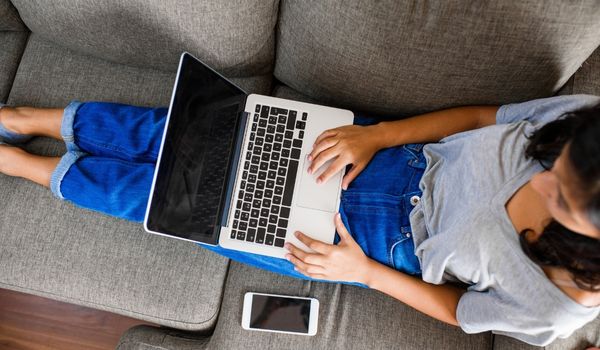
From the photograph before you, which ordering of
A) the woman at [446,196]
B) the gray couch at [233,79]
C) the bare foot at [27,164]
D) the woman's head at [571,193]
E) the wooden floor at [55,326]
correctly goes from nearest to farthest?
1. the woman's head at [571,193]
2. the woman at [446,196]
3. the gray couch at [233,79]
4. the bare foot at [27,164]
5. the wooden floor at [55,326]

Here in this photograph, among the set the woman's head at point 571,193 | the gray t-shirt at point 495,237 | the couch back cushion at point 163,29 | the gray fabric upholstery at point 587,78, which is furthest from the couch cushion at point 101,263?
the gray fabric upholstery at point 587,78

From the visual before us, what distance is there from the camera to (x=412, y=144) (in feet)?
3.61

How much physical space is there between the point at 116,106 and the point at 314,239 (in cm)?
63

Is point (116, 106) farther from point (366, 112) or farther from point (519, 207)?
point (519, 207)

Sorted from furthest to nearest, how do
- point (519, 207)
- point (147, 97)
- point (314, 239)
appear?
point (147, 97) → point (314, 239) → point (519, 207)

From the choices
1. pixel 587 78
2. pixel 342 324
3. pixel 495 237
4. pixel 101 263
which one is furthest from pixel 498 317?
pixel 101 263

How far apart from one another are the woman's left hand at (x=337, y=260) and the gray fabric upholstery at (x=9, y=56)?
1.02 m

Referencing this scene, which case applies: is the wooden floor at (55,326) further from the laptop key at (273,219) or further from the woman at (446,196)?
the laptop key at (273,219)

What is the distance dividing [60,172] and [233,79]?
516 millimetres

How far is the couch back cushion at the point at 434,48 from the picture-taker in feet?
2.87

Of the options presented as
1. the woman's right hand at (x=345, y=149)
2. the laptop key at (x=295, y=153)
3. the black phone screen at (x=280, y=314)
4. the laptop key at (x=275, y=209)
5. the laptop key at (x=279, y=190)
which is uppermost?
the woman's right hand at (x=345, y=149)

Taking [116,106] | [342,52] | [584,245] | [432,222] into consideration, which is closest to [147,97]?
[116,106]

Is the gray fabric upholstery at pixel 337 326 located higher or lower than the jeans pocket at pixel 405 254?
lower

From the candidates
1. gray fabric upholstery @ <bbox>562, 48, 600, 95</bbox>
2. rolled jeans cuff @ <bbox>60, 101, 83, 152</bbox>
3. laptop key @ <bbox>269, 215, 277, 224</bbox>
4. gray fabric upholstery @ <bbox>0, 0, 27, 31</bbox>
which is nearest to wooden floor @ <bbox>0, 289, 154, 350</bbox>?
rolled jeans cuff @ <bbox>60, 101, 83, 152</bbox>
